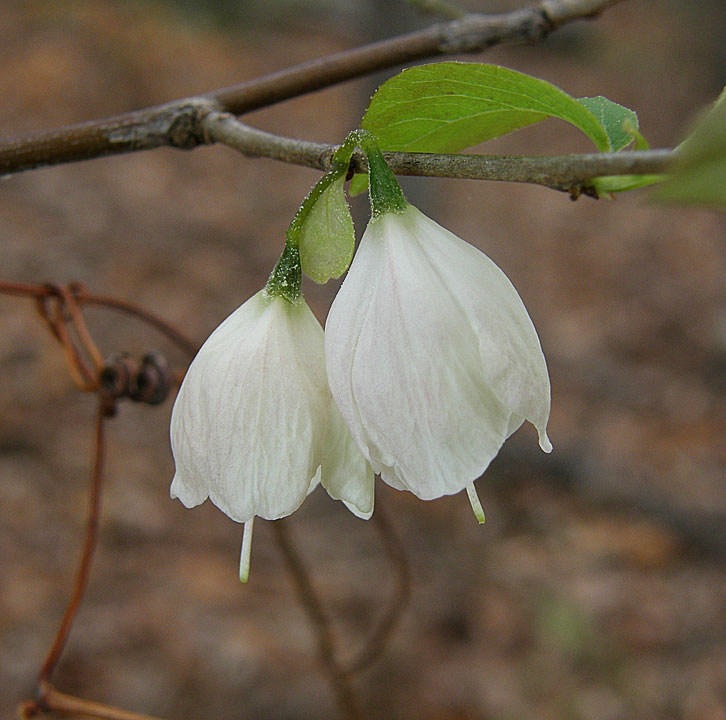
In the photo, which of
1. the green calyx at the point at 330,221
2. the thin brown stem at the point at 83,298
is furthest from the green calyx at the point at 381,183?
the thin brown stem at the point at 83,298

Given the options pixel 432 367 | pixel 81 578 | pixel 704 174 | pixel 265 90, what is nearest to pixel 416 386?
pixel 432 367

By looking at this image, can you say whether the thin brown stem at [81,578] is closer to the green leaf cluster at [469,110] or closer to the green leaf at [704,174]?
the green leaf cluster at [469,110]

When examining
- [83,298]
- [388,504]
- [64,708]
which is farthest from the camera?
[388,504]

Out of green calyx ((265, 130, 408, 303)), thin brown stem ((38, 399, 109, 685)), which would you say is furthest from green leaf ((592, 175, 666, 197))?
thin brown stem ((38, 399, 109, 685))

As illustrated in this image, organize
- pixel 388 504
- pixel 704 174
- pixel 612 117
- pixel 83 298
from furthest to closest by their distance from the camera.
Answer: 1. pixel 388 504
2. pixel 83 298
3. pixel 612 117
4. pixel 704 174

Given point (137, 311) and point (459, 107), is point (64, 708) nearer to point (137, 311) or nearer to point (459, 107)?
point (137, 311)

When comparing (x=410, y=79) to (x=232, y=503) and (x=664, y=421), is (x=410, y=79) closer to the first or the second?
(x=232, y=503)

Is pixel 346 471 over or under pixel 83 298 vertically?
under

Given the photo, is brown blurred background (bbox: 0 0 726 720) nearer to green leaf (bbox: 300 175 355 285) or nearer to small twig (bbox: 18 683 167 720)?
green leaf (bbox: 300 175 355 285)
